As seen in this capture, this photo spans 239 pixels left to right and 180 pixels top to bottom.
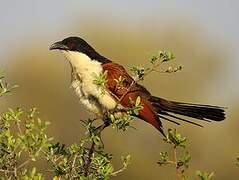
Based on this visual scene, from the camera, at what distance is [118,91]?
4.58 meters

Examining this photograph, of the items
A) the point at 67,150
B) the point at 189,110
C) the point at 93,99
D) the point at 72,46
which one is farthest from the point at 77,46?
the point at 67,150

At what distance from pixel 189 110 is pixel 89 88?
107cm

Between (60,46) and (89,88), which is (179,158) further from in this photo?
(60,46)

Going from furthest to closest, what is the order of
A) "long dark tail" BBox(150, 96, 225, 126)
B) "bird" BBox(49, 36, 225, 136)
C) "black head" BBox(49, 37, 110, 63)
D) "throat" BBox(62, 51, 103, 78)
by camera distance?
1. "long dark tail" BBox(150, 96, 225, 126)
2. "black head" BBox(49, 37, 110, 63)
3. "throat" BBox(62, 51, 103, 78)
4. "bird" BBox(49, 36, 225, 136)

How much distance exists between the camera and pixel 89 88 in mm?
4605

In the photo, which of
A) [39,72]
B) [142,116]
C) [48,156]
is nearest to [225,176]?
[39,72]

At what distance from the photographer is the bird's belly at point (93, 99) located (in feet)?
15.3

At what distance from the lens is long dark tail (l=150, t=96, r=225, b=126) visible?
5344mm

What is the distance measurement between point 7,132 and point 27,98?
2185 centimetres

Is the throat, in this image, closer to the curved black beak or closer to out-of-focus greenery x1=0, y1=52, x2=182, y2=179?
the curved black beak

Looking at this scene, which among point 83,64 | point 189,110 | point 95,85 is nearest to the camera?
point 95,85

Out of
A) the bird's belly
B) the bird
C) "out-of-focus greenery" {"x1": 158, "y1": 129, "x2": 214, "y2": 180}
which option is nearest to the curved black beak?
the bird

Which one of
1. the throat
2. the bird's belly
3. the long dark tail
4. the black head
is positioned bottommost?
the long dark tail

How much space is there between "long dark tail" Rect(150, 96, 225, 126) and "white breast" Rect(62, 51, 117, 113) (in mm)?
641
